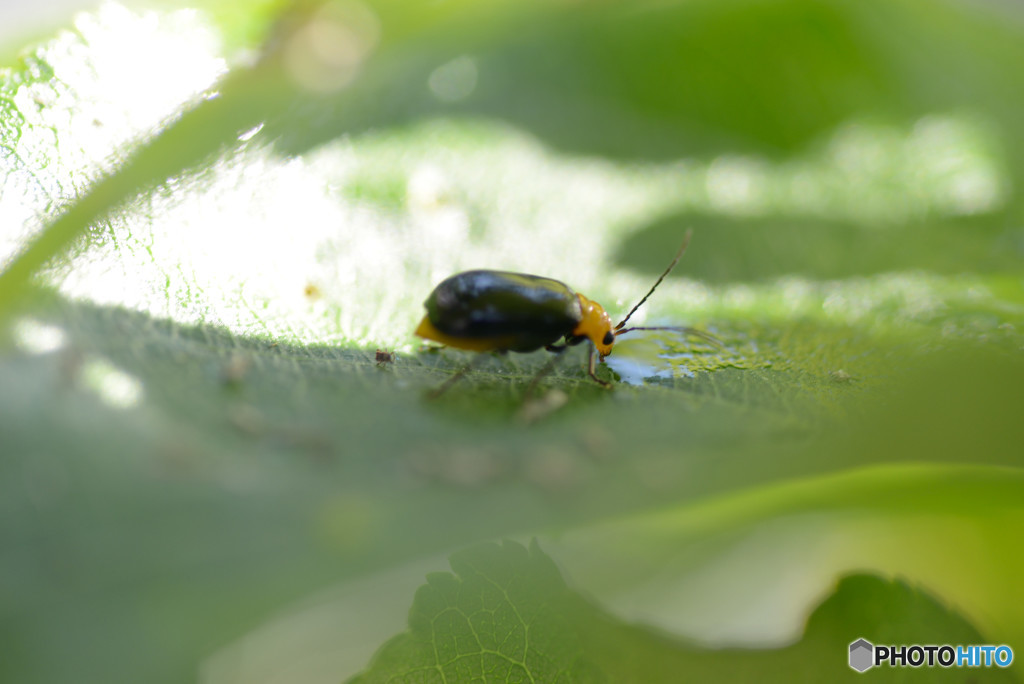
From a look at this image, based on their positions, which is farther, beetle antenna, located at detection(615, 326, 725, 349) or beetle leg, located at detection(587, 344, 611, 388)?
beetle antenna, located at detection(615, 326, 725, 349)

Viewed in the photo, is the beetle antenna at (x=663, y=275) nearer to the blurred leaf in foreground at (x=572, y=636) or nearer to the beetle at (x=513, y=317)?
the beetle at (x=513, y=317)

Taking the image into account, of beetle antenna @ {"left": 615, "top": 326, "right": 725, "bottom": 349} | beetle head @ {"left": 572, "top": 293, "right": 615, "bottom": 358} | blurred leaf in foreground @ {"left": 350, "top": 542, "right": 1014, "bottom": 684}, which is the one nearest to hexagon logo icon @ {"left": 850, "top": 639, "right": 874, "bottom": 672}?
blurred leaf in foreground @ {"left": 350, "top": 542, "right": 1014, "bottom": 684}

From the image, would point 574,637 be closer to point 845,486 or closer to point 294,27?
point 845,486

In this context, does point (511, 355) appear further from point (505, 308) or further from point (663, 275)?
point (663, 275)

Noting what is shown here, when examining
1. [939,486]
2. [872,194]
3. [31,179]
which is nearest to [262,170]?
[31,179]

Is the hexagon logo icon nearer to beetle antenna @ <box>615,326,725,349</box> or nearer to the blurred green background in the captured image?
the blurred green background

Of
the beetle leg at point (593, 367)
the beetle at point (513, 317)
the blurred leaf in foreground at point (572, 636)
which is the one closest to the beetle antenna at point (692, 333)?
the beetle at point (513, 317)
